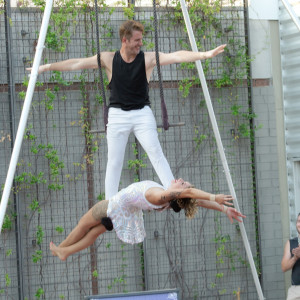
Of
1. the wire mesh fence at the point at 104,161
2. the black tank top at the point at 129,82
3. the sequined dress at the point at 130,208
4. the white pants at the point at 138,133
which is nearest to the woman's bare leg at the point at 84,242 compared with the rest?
the sequined dress at the point at 130,208

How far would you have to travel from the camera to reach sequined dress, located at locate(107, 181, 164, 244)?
443 centimetres

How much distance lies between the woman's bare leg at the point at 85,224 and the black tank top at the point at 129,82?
2.35 ft

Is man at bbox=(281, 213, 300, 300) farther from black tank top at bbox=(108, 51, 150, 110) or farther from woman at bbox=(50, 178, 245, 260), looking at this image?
black tank top at bbox=(108, 51, 150, 110)

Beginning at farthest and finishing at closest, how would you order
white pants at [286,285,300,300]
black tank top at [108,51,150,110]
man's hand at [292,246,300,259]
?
man's hand at [292,246,300,259], white pants at [286,285,300,300], black tank top at [108,51,150,110]

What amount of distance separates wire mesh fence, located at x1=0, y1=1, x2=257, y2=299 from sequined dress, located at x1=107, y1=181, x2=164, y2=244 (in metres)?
2.55

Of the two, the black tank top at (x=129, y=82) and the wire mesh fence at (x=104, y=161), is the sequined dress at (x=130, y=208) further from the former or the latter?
the wire mesh fence at (x=104, y=161)

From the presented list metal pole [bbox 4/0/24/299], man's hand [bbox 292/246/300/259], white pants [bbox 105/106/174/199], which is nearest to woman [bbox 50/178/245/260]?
white pants [bbox 105/106/174/199]

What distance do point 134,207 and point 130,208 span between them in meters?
0.03

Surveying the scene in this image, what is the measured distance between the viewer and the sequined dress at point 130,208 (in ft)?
14.5

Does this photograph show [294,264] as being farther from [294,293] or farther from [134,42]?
[134,42]

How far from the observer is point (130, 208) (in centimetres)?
458

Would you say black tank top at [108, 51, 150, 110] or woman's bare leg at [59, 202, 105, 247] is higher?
black tank top at [108, 51, 150, 110]

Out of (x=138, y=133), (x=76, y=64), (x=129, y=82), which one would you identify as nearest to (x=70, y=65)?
(x=76, y=64)

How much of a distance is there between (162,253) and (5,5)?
310cm
